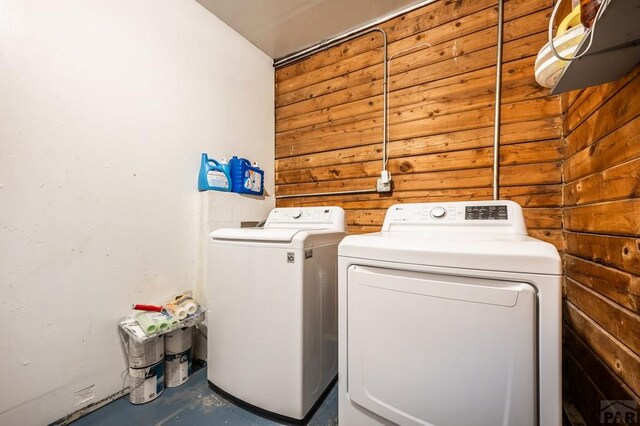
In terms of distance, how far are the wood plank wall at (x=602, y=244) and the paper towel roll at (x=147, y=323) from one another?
190 centimetres

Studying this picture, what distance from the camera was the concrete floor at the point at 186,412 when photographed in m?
1.25

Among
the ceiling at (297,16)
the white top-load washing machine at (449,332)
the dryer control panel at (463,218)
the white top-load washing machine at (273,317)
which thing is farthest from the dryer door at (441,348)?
the ceiling at (297,16)

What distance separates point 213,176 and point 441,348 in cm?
166

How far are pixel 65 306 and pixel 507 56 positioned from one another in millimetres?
2771

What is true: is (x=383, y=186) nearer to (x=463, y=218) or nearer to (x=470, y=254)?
(x=463, y=218)

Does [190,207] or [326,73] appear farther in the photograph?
[326,73]

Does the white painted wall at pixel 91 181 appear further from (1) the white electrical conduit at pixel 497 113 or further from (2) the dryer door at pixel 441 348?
(1) the white electrical conduit at pixel 497 113

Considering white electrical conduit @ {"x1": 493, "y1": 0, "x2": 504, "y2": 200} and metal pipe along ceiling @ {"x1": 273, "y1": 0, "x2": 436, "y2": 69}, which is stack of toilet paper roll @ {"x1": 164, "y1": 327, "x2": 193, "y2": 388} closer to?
white electrical conduit @ {"x1": 493, "y1": 0, "x2": 504, "y2": 200}

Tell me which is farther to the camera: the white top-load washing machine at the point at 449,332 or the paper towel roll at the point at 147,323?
the paper towel roll at the point at 147,323

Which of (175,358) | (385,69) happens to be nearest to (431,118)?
(385,69)

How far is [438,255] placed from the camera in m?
0.84

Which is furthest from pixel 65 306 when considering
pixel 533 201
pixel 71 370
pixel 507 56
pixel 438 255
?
pixel 507 56

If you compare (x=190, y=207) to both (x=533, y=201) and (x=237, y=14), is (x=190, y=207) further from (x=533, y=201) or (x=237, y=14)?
(x=533, y=201)

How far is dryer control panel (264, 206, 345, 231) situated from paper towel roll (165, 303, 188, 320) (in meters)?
0.74
